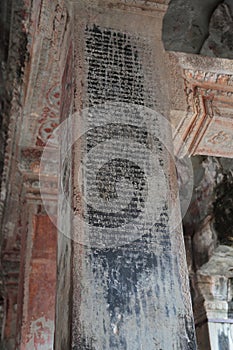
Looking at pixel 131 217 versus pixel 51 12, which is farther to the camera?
pixel 51 12

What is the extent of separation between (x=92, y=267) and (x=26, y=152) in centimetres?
267

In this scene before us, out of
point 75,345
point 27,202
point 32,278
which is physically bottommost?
point 75,345

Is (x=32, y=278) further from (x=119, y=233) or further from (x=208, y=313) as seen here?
(x=208, y=313)

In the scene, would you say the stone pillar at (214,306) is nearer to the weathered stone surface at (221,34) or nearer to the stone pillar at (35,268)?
the stone pillar at (35,268)

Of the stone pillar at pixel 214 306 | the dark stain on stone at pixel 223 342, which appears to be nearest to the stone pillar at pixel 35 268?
the stone pillar at pixel 214 306

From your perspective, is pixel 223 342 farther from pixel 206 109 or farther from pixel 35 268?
pixel 206 109

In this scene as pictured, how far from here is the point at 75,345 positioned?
1.78 metres

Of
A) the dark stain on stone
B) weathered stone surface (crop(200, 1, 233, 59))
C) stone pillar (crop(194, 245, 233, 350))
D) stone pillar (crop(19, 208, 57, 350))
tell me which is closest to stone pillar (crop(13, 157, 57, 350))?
stone pillar (crop(19, 208, 57, 350))

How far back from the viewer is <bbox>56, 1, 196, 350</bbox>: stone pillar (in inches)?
75.0

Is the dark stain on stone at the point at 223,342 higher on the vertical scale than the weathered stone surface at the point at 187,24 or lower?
lower

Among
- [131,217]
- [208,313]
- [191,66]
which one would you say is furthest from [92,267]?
[208,313]

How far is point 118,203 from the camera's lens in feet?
7.09

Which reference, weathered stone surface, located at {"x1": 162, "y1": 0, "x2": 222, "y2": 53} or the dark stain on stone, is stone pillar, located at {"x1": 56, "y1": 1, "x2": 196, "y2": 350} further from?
the dark stain on stone

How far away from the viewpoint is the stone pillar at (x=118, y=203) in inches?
75.0
